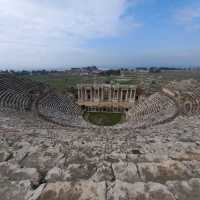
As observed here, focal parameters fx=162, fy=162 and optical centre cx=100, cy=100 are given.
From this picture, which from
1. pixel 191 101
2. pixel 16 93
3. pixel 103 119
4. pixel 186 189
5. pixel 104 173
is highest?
pixel 186 189

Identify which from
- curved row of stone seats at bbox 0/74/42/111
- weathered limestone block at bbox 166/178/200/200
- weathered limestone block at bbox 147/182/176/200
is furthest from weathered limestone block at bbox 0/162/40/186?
curved row of stone seats at bbox 0/74/42/111

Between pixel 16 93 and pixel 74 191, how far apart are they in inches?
1062

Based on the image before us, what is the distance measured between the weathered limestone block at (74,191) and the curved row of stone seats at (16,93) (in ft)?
64.4

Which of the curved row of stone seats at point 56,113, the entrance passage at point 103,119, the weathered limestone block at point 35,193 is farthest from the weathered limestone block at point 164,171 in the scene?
the entrance passage at point 103,119

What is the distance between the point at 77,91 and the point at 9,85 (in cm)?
2340

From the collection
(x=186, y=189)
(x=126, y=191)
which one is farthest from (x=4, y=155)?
(x=186, y=189)

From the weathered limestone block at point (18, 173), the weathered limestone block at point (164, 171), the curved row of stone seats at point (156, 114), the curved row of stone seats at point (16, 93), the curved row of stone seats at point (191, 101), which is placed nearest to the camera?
the weathered limestone block at point (18, 173)

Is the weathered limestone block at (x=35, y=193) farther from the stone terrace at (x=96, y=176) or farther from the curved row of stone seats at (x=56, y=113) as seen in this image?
the curved row of stone seats at (x=56, y=113)

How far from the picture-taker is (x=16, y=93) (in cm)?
2636

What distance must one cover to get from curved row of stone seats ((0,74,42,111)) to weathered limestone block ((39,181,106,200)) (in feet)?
64.4

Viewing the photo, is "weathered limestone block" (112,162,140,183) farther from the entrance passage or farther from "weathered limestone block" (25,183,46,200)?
the entrance passage

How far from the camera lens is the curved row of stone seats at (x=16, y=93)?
21722 millimetres

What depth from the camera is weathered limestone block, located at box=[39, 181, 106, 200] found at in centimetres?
280

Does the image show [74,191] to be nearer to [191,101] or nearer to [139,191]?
[139,191]
